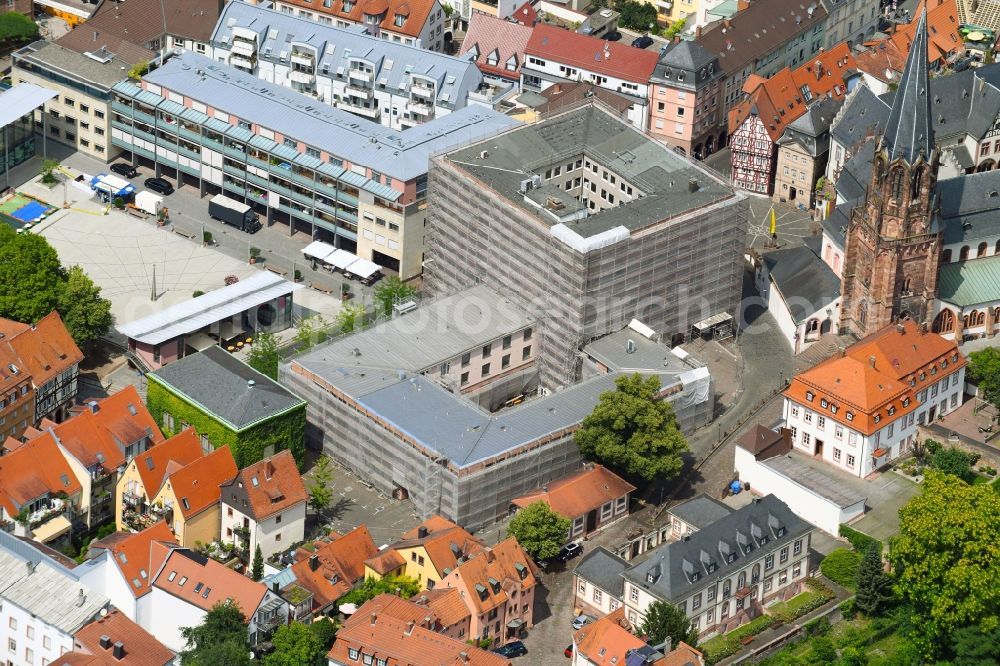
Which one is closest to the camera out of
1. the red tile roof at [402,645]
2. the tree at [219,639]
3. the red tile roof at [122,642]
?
the red tile roof at [402,645]

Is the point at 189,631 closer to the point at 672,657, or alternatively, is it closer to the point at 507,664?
the point at 507,664

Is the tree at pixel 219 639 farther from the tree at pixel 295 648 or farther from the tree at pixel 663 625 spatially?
the tree at pixel 663 625

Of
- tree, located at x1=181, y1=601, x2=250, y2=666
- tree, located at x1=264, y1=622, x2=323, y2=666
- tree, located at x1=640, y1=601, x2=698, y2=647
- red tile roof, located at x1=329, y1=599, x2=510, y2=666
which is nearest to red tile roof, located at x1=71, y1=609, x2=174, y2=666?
tree, located at x1=181, y1=601, x2=250, y2=666

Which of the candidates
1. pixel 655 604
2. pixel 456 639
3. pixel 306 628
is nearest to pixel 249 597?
pixel 306 628

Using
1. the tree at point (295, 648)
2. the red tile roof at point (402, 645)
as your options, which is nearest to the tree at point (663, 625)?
the red tile roof at point (402, 645)

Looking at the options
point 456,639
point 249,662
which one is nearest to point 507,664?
point 456,639

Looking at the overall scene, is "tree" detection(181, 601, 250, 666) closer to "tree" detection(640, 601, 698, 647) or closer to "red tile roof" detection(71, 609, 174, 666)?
"red tile roof" detection(71, 609, 174, 666)
